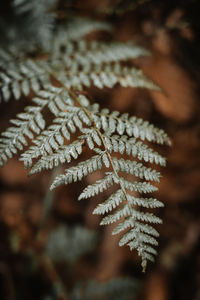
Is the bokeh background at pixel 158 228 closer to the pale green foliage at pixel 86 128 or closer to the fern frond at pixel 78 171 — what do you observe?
the pale green foliage at pixel 86 128

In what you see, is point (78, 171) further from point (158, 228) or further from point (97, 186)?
point (158, 228)

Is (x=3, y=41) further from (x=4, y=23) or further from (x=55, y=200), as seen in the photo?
(x=55, y=200)

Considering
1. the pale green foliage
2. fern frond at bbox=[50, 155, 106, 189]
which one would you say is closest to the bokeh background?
the pale green foliage

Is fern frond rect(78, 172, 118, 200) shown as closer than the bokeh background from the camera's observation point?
Yes

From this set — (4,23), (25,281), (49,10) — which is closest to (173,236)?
(25,281)

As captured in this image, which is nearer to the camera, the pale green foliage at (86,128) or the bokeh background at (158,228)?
the pale green foliage at (86,128)

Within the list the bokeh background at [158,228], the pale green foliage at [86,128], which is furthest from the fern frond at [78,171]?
the bokeh background at [158,228]

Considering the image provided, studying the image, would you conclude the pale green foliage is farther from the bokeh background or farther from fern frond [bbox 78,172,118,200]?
the bokeh background
